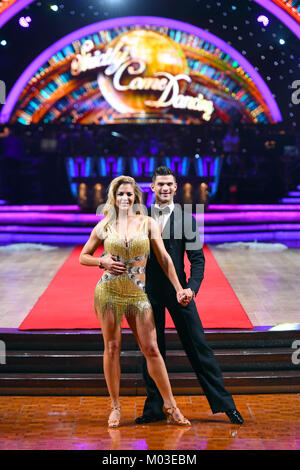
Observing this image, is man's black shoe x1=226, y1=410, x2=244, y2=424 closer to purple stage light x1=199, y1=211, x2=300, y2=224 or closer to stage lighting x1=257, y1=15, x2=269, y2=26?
purple stage light x1=199, y1=211, x2=300, y2=224

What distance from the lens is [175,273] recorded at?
375 centimetres

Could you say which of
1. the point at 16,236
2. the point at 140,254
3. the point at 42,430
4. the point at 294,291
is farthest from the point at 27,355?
the point at 16,236

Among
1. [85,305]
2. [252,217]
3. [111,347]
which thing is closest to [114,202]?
[111,347]

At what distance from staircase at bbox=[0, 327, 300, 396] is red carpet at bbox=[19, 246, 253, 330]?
15 centimetres

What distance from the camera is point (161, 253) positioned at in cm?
376

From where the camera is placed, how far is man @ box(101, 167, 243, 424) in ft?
12.5

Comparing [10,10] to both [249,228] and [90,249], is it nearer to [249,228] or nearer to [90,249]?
[249,228]

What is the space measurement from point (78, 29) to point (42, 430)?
1195cm

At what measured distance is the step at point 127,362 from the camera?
461 cm

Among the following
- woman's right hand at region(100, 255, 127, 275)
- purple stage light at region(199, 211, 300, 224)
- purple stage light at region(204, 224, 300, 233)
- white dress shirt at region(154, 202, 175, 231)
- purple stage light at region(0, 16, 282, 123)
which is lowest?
purple stage light at region(204, 224, 300, 233)
